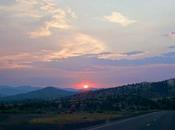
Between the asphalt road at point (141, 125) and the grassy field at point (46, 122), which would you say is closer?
the asphalt road at point (141, 125)

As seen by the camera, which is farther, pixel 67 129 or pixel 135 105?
pixel 135 105

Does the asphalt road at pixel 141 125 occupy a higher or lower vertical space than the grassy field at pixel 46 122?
lower

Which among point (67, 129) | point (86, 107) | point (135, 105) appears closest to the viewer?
point (67, 129)

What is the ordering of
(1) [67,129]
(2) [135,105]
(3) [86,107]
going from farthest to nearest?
(2) [135,105] < (3) [86,107] < (1) [67,129]

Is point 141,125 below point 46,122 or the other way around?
below

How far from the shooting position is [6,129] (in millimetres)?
42625

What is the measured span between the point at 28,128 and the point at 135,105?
4437 inches

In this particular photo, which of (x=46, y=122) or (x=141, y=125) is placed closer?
(x=141, y=125)

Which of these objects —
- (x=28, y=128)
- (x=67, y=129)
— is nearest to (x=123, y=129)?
(x=67, y=129)

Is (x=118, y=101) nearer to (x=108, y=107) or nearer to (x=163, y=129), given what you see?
(x=108, y=107)

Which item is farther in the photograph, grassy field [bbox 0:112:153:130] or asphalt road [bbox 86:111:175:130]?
grassy field [bbox 0:112:153:130]

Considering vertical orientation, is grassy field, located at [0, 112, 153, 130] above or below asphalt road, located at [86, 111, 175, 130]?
above

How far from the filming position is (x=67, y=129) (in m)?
41.9

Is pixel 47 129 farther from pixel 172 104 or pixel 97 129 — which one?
pixel 172 104
